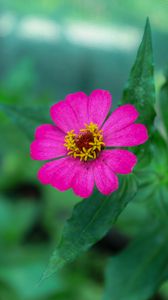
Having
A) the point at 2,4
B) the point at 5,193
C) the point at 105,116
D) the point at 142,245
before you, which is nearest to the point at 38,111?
the point at 105,116

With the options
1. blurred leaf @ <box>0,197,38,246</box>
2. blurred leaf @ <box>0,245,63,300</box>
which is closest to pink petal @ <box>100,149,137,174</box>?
blurred leaf @ <box>0,245,63,300</box>

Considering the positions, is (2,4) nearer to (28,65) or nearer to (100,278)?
(28,65)

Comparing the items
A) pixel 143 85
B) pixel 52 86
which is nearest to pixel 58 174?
pixel 143 85

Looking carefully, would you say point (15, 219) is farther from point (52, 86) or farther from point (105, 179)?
point (105, 179)

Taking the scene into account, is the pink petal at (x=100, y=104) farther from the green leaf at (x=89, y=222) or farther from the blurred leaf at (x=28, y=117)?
the blurred leaf at (x=28, y=117)

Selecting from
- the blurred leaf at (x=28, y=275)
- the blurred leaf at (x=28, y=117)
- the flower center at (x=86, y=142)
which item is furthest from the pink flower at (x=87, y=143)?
the blurred leaf at (x=28, y=275)
